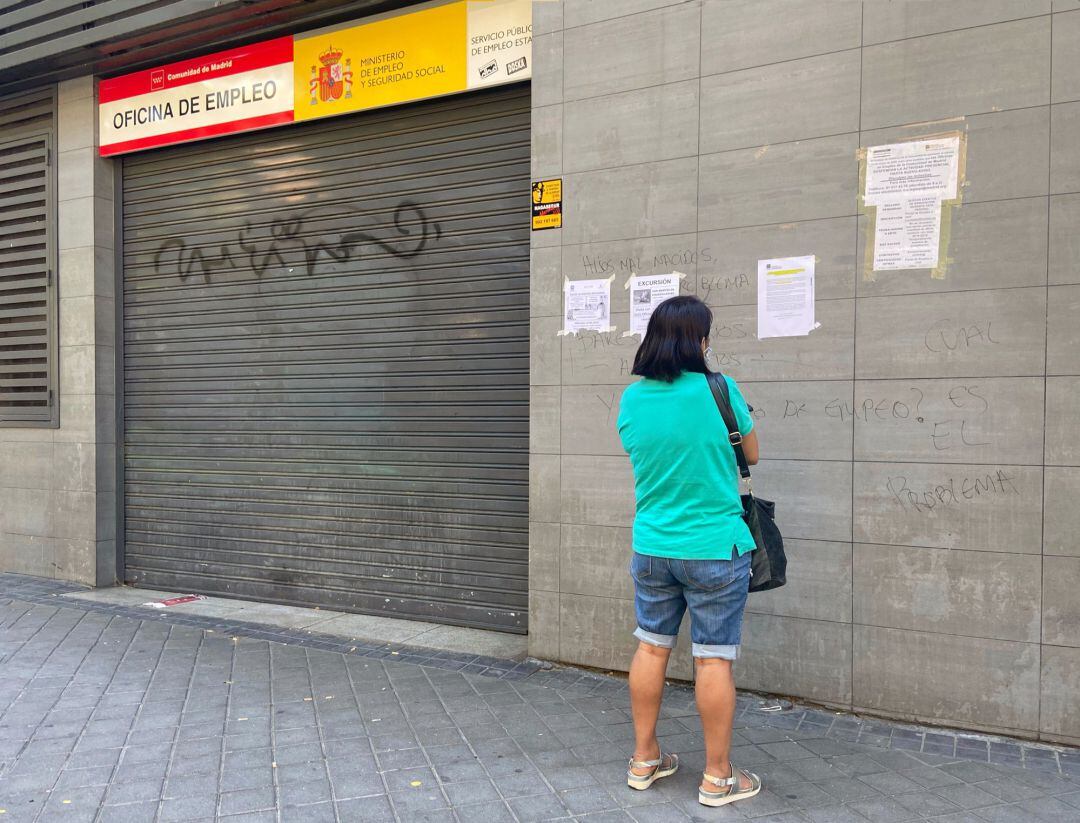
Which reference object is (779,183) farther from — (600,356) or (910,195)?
(600,356)

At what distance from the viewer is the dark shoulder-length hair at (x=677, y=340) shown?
10.4 feet

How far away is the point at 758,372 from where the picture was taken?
172 inches

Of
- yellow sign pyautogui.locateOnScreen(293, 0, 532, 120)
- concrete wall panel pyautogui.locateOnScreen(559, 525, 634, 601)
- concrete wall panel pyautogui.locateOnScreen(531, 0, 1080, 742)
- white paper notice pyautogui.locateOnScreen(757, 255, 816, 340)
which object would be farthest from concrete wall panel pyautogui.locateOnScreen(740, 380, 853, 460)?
yellow sign pyautogui.locateOnScreen(293, 0, 532, 120)

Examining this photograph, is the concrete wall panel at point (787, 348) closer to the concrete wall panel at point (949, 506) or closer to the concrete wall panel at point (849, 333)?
the concrete wall panel at point (849, 333)

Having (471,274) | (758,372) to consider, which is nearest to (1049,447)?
(758,372)

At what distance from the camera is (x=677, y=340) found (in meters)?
3.19

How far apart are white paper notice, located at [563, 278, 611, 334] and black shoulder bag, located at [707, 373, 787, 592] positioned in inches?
63.4

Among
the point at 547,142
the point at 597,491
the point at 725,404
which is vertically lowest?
the point at 597,491

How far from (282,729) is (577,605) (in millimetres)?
1749

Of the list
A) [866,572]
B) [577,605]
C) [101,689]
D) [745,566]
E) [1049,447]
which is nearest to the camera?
[745,566]

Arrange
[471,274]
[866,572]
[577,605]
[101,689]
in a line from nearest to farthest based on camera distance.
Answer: [866,572] < [101,689] < [577,605] < [471,274]

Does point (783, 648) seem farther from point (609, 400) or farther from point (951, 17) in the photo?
point (951, 17)

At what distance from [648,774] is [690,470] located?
1253 millimetres

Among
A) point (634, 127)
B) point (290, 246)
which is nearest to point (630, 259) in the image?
point (634, 127)
